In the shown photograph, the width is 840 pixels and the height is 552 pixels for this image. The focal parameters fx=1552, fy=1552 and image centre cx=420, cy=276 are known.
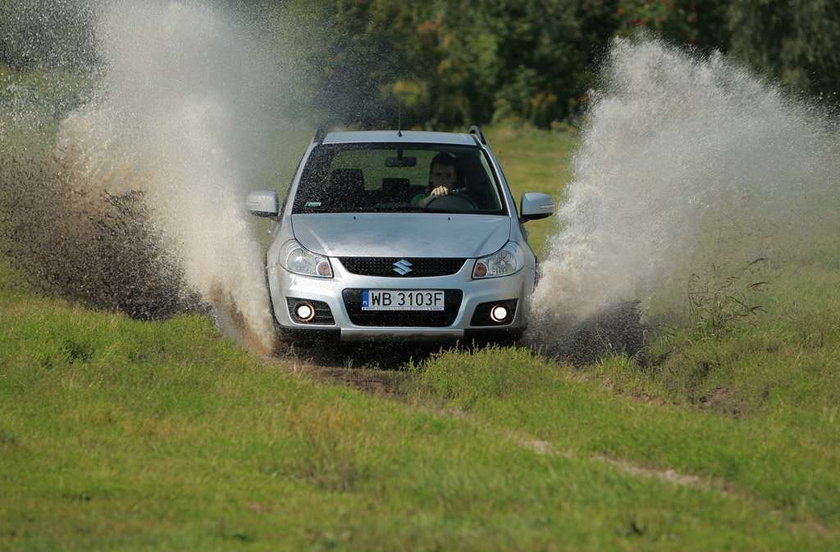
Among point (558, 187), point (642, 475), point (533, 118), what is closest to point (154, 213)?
point (642, 475)

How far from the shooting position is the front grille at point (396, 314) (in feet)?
34.5

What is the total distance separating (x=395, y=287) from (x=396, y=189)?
1669mm

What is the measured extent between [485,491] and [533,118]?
32497 millimetres

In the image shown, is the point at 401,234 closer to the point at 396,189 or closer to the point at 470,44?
the point at 396,189

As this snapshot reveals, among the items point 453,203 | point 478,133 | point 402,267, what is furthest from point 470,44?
point 402,267

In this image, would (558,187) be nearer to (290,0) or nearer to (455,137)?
(290,0)

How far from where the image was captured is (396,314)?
34.6 ft

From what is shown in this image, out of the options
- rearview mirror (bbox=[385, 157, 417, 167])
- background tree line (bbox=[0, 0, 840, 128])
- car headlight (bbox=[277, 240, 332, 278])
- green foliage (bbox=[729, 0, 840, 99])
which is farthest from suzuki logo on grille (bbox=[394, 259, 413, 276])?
green foliage (bbox=[729, 0, 840, 99])

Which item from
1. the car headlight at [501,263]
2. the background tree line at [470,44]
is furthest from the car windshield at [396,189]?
the background tree line at [470,44]

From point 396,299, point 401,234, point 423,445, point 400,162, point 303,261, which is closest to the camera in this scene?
point 423,445

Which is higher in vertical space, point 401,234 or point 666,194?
point 401,234

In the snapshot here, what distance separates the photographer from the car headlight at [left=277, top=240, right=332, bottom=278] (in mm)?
10656

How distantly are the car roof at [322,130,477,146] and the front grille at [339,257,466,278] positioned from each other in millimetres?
1760

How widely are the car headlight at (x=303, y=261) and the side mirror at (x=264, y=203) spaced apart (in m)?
0.76
